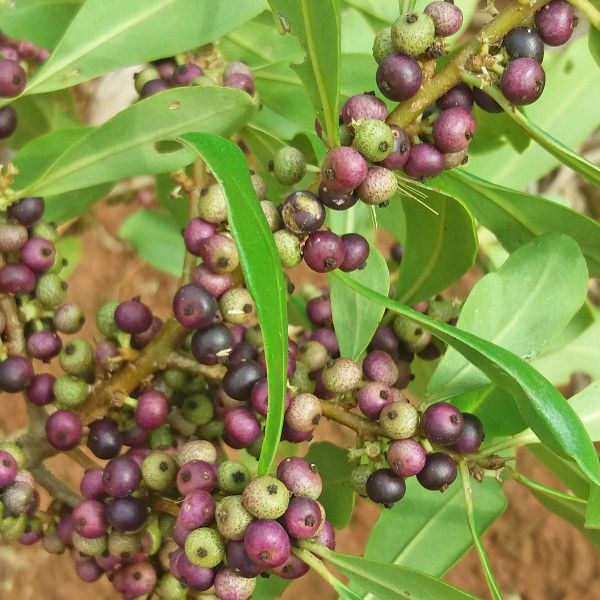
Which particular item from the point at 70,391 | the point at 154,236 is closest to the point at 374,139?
the point at 70,391

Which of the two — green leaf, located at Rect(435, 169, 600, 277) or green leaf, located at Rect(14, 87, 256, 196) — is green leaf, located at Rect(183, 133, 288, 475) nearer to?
green leaf, located at Rect(14, 87, 256, 196)

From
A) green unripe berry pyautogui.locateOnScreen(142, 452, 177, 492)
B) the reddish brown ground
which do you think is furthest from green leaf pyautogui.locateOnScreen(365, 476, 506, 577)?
the reddish brown ground

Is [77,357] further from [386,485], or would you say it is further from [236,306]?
[386,485]

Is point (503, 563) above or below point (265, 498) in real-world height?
below

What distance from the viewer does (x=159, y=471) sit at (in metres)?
0.84

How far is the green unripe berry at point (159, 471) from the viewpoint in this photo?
2.76 feet

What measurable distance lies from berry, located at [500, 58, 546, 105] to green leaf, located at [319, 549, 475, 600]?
428mm

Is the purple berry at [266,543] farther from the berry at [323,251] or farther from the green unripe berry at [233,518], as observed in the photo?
the berry at [323,251]

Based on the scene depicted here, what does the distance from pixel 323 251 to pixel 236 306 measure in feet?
0.39

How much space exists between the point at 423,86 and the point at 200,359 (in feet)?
1.13

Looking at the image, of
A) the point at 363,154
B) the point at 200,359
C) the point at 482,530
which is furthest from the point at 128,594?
the point at 363,154

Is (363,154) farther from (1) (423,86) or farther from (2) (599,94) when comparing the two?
(2) (599,94)

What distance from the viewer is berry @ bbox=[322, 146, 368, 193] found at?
76 centimetres

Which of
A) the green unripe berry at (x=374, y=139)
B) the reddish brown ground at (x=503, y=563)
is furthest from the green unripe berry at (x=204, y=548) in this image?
the reddish brown ground at (x=503, y=563)
